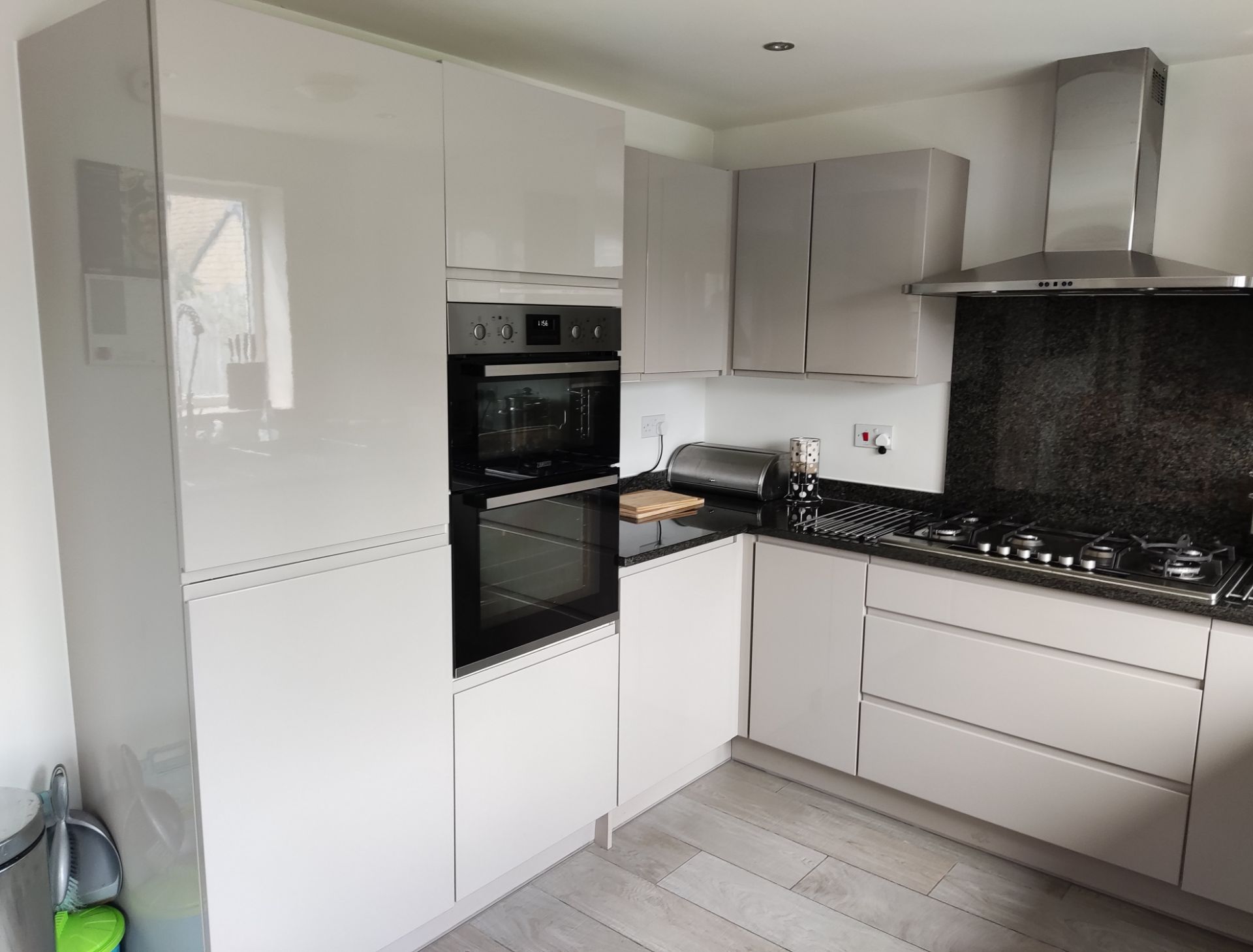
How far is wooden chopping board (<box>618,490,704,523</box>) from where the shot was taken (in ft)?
10.1

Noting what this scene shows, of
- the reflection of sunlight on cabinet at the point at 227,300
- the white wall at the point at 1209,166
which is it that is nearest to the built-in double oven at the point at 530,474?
the reflection of sunlight on cabinet at the point at 227,300

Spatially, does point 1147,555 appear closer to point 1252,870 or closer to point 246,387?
point 1252,870

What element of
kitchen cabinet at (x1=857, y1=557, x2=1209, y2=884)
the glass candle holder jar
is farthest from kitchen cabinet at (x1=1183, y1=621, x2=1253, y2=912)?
the glass candle holder jar

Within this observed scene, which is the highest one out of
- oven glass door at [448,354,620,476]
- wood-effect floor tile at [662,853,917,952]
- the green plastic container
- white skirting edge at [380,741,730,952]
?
oven glass door at [448,354,620,476]

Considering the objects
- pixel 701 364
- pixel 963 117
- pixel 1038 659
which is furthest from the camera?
pixel 701 364

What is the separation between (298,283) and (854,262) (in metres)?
1.93

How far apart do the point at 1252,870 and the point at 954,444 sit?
1.48 metres

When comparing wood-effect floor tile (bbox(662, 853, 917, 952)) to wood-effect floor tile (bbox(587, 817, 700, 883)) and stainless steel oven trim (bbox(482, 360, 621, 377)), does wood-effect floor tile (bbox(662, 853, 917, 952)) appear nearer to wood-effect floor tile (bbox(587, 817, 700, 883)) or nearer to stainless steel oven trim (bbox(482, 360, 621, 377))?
wood-effect floor tile (bbox(587, 817, 700, 883))

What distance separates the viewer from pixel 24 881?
177 centimetres

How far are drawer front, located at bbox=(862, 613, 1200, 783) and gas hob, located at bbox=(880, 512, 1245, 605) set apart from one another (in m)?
0.24

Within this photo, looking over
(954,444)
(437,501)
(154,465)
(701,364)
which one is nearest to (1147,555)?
→ (954,444)

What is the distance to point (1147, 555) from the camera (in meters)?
2.62

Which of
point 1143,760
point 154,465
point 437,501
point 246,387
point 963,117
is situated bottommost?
point 1143,760

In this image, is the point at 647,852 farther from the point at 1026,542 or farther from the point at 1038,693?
the point at 1026,542
